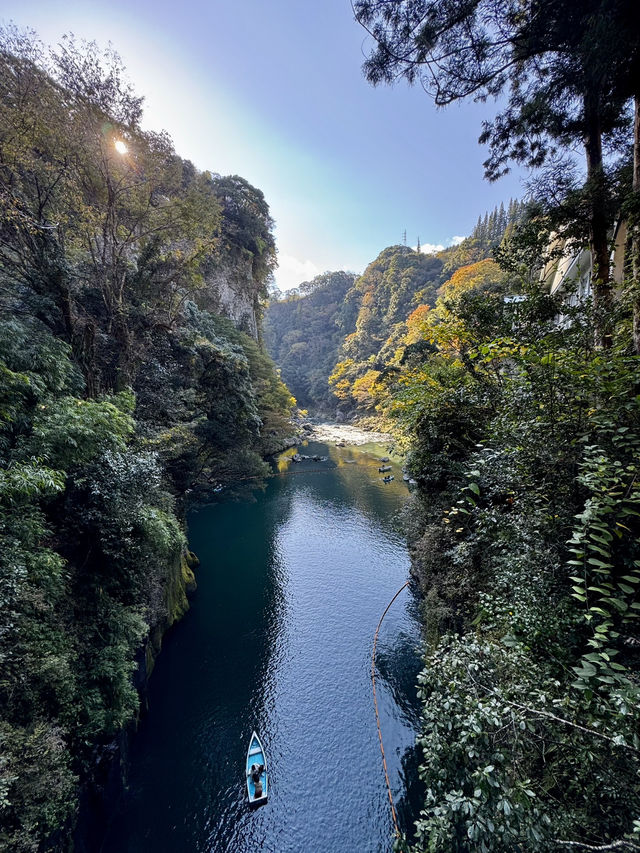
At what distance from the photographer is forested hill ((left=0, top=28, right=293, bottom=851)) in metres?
5.70

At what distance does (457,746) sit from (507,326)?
9.18m

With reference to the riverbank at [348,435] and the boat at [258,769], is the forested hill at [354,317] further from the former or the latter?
the boat at [258,769]

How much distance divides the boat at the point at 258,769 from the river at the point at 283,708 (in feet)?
0.84

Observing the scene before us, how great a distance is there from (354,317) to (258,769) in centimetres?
8501

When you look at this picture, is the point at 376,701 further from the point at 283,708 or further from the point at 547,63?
the point at 547,63

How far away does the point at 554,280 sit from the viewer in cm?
1905

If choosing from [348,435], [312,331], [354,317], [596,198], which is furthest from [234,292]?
[312,331]

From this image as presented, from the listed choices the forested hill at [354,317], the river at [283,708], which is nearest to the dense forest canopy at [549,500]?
the river at [283,708]

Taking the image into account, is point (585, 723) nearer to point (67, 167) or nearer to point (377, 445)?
point (67, 167)

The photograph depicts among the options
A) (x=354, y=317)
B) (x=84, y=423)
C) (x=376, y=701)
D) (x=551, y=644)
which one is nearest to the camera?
(x=551, y=644)

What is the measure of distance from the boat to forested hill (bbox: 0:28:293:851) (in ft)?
10.9

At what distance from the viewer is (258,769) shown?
8531mm

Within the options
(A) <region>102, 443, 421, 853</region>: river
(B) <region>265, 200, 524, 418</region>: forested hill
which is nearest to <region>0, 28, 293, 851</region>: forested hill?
(A) <region>102, 443, 421, 853</region>: river

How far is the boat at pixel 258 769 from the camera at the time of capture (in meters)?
8.19
